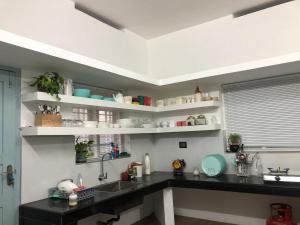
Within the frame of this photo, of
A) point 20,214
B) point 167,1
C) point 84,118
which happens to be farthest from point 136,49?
point 20,214

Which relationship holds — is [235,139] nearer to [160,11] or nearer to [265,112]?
[265,112]

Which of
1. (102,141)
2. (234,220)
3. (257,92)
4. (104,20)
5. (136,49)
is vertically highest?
(104,20)

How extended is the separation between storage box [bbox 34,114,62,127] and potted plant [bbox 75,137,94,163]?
597 mm

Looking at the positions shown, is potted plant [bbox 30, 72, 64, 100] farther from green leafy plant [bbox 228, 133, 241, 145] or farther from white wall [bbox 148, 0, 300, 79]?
green leafy plant [bbox 228, 133, 241, 145]

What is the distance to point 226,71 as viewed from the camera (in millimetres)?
3023

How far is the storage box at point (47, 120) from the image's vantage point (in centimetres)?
237

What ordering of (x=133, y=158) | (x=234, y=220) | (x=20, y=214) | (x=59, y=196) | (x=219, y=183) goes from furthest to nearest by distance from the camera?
(x=133, y=158)
(x=234, y=220)
(x=219, y=183)
(x=59, y=196)
(x=20, y=214)

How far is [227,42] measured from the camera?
3523 millimetres

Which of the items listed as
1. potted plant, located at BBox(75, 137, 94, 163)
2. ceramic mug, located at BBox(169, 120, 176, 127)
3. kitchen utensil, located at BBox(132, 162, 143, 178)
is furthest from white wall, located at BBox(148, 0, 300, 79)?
potted plant, located at BBox(75, 137, 94, 163)

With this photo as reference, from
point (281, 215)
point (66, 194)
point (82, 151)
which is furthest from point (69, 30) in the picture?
point (281, 215)

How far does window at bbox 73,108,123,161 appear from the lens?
124 inches

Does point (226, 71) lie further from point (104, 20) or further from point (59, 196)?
point (59, 196)

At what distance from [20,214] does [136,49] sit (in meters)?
2.74

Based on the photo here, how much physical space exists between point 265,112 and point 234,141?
55 cm
